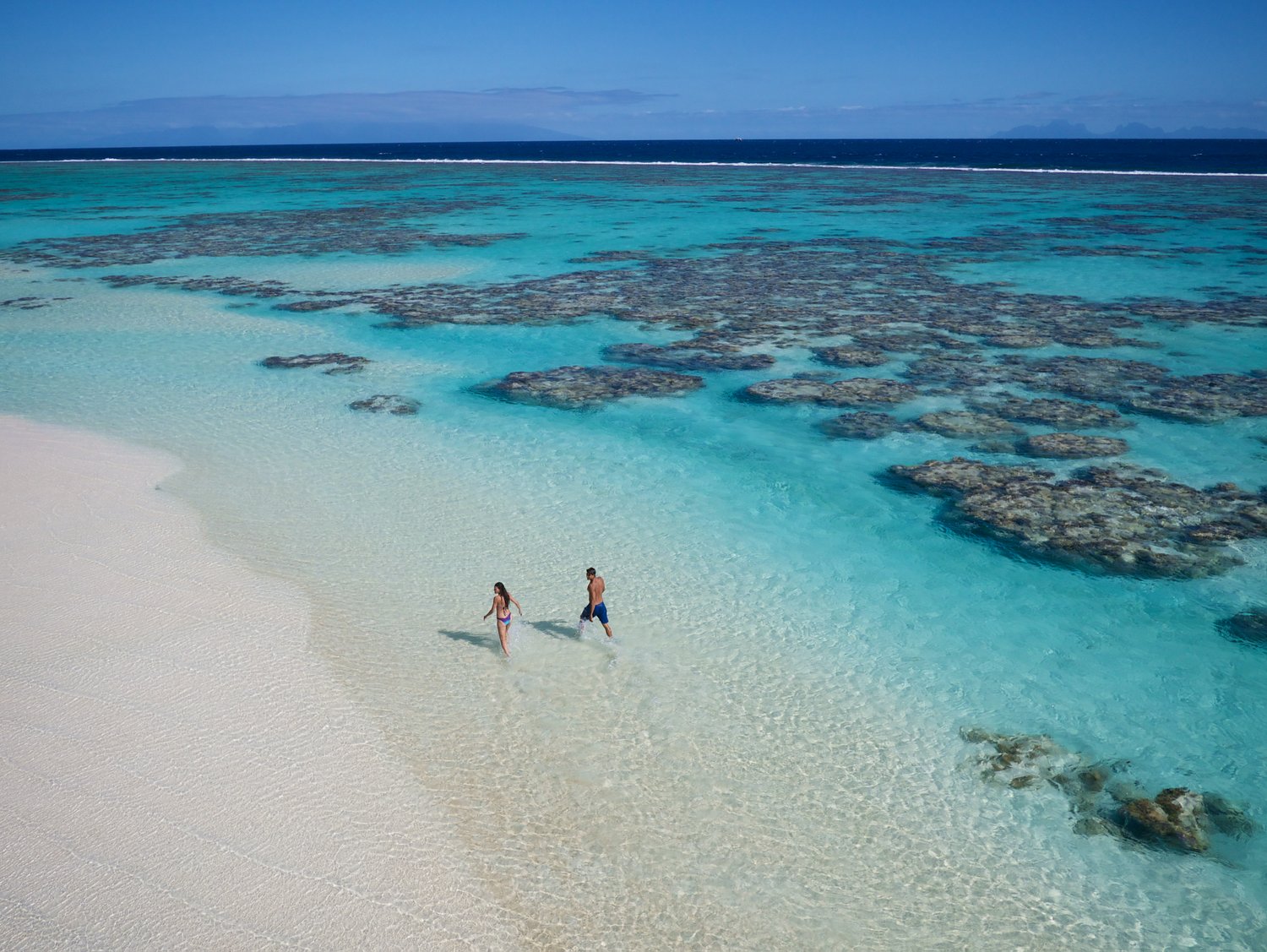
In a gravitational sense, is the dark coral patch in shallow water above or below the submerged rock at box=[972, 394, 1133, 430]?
above

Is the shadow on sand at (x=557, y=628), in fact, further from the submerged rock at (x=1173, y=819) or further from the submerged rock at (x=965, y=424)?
the submerged rock at (x=965, y=424)

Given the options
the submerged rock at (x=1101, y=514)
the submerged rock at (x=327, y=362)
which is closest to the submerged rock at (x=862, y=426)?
the submerged rock at (x=1101, y=514)

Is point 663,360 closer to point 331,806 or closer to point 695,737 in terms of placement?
point 695,737

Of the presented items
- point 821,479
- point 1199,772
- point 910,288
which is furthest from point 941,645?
point 910,288

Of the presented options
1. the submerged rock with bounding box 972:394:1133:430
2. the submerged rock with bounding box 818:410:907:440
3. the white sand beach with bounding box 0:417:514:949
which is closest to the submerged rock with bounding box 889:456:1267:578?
the submerged rock with bounding box 818:410:907:440

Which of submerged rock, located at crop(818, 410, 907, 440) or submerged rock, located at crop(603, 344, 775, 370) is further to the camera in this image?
submerged rock, located at crop(603, 344, 775, 370)

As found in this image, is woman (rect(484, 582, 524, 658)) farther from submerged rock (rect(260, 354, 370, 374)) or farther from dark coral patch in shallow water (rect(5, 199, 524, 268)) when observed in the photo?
dark coral patch in shallow water (rect(5, 199, 524, 268))

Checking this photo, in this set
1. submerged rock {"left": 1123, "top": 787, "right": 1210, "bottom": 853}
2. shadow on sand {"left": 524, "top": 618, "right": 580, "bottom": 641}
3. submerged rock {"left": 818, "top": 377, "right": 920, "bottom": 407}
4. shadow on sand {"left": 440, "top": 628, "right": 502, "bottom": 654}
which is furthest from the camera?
submerged rock {"left": 818, "top": 377, "right": 920, "bottom": 407}
